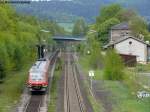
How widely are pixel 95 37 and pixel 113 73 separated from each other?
5575 centimetres

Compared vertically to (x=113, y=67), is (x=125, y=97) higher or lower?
lower

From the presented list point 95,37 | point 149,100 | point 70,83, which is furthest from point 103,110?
point 95,37

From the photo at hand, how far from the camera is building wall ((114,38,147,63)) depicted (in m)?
98.8

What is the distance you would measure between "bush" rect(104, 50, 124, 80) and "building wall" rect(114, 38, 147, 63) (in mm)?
33233

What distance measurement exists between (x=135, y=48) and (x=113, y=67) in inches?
1398

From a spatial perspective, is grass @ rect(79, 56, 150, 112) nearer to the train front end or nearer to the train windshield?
the train front end

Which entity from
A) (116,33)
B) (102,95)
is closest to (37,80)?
(102,95)

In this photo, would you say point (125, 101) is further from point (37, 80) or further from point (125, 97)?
point (37, 80)

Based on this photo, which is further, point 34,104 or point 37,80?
point 37,80

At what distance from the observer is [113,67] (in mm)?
64188

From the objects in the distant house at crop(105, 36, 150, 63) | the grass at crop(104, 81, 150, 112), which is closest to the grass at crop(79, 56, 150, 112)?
the grass at crop(104, 81, 150, 112)

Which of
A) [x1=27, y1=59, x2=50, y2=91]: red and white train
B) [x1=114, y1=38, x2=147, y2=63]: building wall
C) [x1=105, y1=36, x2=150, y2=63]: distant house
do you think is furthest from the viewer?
[x1=114, y1=38, x2=147, y2=63]: building wall

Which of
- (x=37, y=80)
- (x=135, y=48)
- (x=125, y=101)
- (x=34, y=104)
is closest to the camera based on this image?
(x=34, y=104)

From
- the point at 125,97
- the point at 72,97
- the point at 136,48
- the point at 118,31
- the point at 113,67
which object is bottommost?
the point at 72,97
